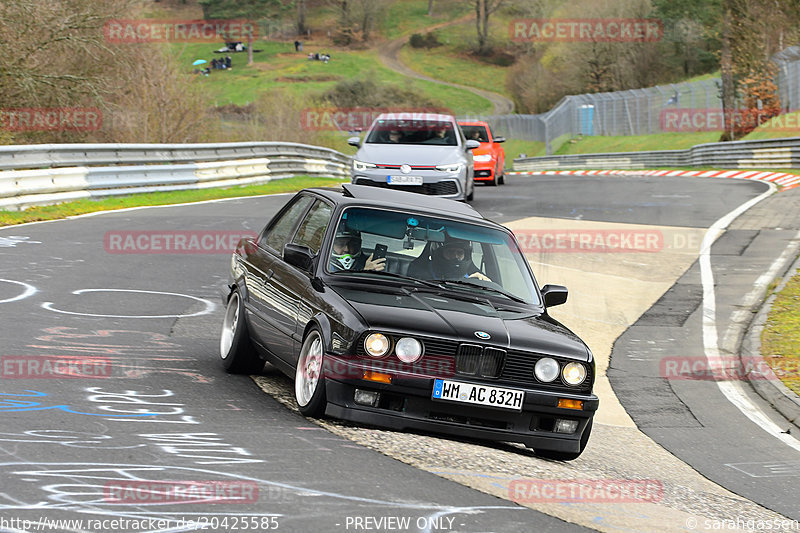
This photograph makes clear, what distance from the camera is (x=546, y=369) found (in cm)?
670

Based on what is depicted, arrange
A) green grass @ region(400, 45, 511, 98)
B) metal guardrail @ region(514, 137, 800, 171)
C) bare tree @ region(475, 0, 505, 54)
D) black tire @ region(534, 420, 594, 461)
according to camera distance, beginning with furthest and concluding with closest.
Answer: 1. bare tree @ region(475, 0, 505, 54)
2. green grass @ region(400, 45, 511, 98)
3. metal guardrail @ region(514, 137, 800, 171)
4. black tire @ region(534, 420, 594, 461)

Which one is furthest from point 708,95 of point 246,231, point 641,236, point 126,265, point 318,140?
point 126,265

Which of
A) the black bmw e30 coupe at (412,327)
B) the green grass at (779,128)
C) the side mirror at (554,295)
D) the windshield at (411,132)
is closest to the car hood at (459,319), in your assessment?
the black bmw e30 coupe at (412,327)

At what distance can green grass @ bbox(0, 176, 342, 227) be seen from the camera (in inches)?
700

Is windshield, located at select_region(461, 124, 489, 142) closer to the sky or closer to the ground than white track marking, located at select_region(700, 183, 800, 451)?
closer to the sky

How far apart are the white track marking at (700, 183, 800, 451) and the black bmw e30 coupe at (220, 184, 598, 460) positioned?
2465 millimetres

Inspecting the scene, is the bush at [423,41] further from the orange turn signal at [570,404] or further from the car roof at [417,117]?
the orange turn signal at [570,404]

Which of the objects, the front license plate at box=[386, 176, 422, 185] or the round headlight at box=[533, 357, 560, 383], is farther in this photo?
the front license plate at box=[386, 176, 422, 185]

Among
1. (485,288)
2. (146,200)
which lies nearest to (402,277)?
(485,288)

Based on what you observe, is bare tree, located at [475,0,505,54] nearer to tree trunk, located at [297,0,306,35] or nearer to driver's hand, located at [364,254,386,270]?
tree trunk, located at [297,0,306,35]

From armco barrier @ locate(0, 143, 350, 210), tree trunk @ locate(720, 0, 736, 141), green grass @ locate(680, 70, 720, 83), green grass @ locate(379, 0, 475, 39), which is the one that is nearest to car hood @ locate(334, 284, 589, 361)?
armco barrier @ locate(0, 143, 350, 210)

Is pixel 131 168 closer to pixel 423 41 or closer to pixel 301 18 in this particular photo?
pixel 423 41

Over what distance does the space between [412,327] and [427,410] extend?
20.2 inches

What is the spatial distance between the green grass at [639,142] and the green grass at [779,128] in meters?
7.75
